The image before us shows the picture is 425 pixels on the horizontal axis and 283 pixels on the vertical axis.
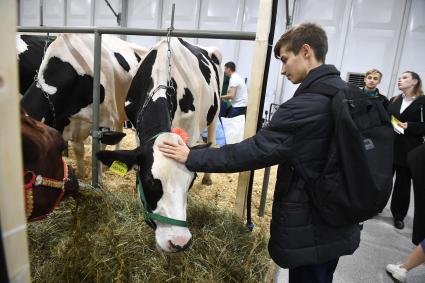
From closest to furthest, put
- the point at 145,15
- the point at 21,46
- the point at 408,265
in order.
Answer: the point at 408,265, the point at 21,46, the point at 145,15

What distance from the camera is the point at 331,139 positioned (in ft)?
4.43

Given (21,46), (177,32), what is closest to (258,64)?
(177,32)

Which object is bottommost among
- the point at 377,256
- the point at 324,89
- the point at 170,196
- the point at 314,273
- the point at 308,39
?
the point at 377,256

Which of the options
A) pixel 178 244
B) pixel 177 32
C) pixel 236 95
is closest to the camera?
pixel 178 244

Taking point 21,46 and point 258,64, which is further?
point 21,46

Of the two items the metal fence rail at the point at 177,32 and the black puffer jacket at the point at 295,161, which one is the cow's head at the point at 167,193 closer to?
the black puffer jacket at the point at 295,161

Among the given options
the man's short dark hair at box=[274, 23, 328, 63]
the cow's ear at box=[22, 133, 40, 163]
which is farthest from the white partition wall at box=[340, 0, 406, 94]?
the cow's ear at box=[22, 133, 40, 163]

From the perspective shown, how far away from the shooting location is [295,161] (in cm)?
138

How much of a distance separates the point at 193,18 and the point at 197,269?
8380 millimetres

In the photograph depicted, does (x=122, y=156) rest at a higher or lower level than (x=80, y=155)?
higher

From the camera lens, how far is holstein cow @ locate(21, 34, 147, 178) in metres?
2.50

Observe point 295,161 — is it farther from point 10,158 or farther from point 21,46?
point 21,46

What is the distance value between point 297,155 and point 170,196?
654 mm

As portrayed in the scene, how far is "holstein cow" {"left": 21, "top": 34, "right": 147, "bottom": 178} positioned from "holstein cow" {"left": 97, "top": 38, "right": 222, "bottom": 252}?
0.56 meters
